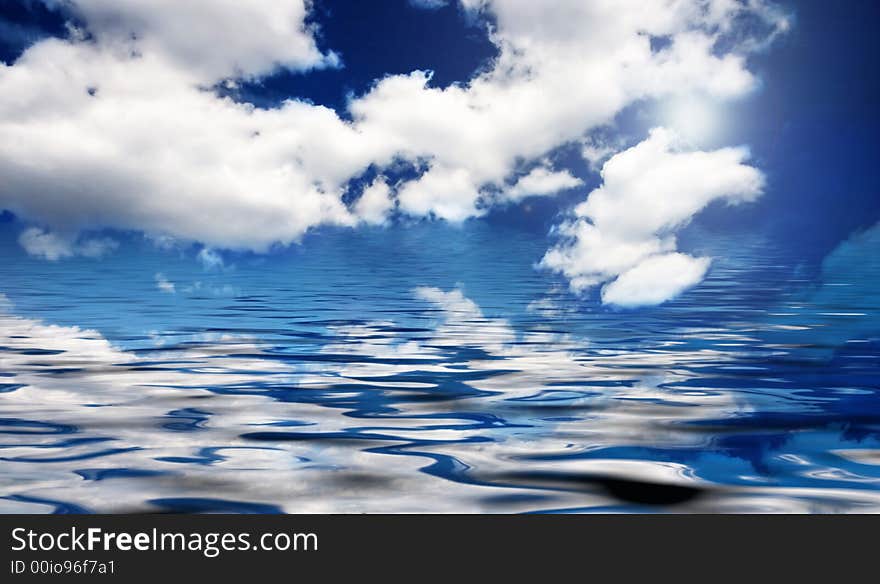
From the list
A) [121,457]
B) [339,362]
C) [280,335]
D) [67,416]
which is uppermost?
[280,335]

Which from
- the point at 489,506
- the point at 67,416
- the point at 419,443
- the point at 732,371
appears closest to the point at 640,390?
the point at 732,371

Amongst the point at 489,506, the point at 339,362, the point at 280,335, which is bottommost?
the point at 489,506

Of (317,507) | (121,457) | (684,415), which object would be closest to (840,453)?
(684,415)

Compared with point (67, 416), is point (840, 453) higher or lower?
lower

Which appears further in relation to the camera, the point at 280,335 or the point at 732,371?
the point at 280,335

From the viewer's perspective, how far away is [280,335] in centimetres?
1048

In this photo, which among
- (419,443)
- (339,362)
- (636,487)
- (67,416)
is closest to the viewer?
(636,487)

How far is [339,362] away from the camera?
25.7 ft

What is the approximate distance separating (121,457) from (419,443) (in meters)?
1.69

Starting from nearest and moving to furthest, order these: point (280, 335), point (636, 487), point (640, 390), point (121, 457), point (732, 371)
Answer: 1. point (636, 487)
2. point (121, 457)
3. point (640, 390)
4. point (732, 371)
5. point (280, 335)

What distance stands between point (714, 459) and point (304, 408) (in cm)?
291

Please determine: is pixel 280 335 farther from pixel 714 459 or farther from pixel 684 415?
pixel 714 459

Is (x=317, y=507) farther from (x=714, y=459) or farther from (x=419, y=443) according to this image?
(x=714, y=459)
